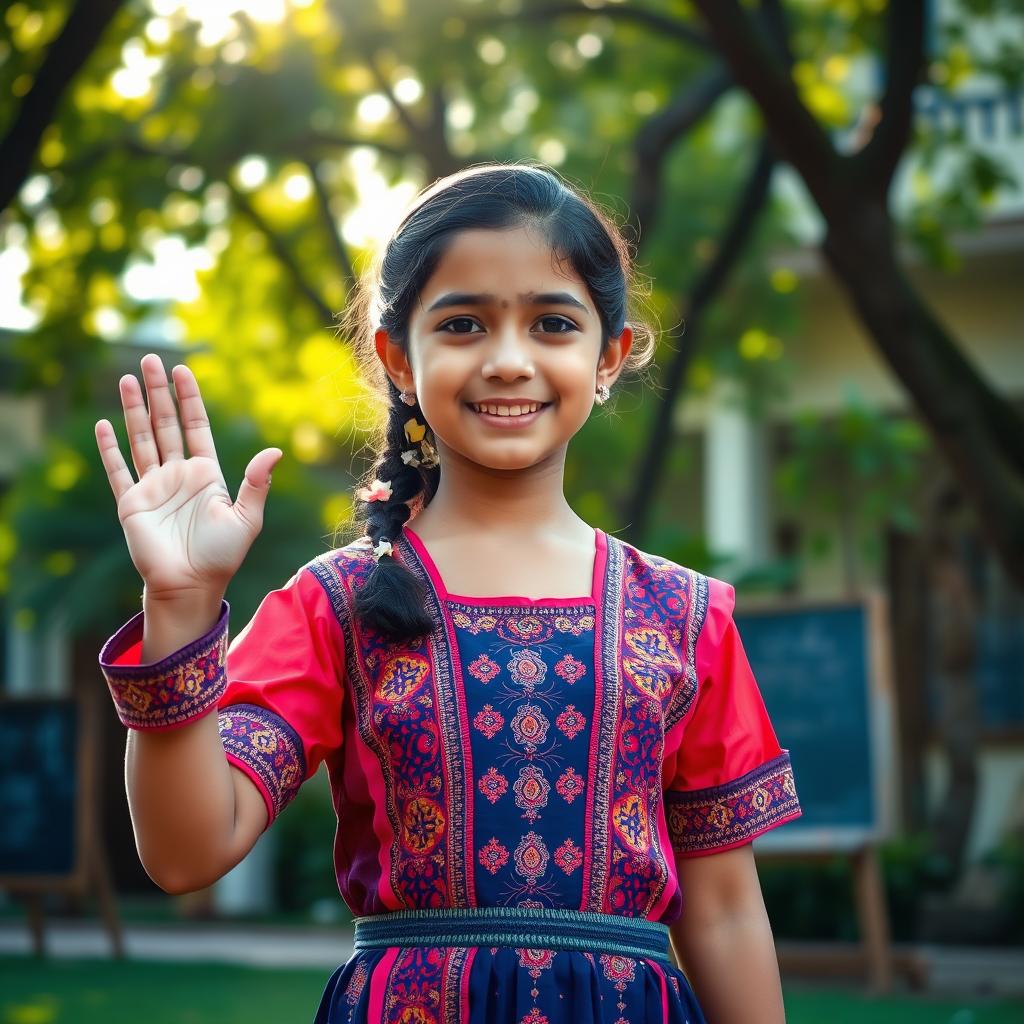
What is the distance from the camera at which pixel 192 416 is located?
1936mm

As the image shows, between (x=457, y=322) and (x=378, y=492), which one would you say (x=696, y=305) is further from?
(x=457, y=322)

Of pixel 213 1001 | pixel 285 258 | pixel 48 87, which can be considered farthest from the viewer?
pixel 285 258

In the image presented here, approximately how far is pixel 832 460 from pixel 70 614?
520 cm

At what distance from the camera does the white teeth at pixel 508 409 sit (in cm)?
202

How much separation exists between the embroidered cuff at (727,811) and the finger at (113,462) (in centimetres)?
77

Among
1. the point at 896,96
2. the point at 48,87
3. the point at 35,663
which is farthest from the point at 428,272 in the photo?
the point at 35,663

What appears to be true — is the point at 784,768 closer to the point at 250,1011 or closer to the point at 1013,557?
the point at 1013,557

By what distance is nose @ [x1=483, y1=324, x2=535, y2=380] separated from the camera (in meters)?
1.97

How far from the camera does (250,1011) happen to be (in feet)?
24.1

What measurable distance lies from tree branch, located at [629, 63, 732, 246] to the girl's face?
5.93m

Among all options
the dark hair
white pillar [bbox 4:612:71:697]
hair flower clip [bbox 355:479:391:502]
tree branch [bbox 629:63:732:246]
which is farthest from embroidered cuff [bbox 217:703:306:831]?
white pillar [bbox 4:612:71:697]

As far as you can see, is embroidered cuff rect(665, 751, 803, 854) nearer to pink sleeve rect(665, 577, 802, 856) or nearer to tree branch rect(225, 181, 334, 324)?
pink sleeve rect(665, 577, 802, 856)

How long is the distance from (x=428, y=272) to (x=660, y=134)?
6.27m

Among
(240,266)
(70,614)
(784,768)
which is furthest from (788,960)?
(784,768)
